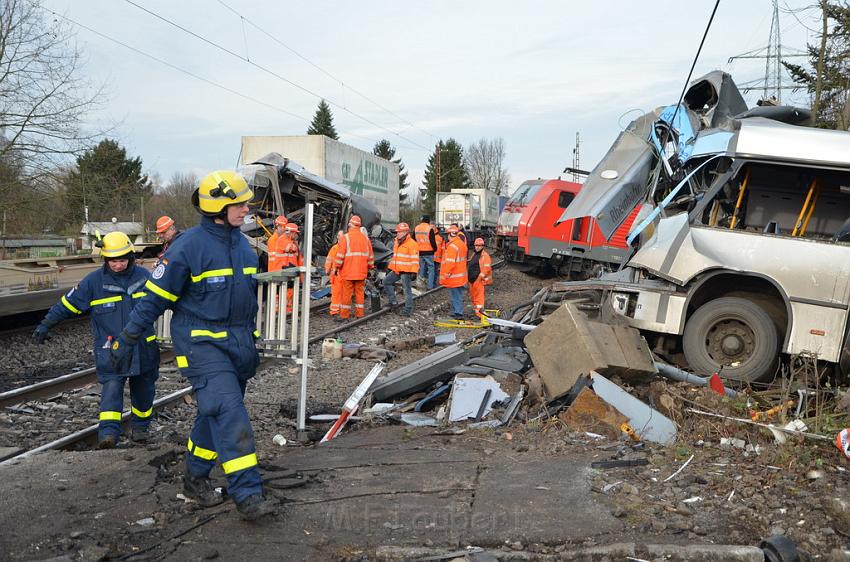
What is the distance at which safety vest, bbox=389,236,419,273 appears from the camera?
13805mm

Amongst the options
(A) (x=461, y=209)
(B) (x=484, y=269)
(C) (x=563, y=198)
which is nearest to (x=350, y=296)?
(B) (x=484, y=269)

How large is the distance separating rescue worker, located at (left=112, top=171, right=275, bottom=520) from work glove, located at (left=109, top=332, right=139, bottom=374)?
1 centimetres

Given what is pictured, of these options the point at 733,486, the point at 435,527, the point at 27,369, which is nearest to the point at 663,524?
the point at 733,486

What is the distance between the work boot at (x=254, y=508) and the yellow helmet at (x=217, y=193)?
62.7 inches

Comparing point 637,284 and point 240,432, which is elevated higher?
point 637,284

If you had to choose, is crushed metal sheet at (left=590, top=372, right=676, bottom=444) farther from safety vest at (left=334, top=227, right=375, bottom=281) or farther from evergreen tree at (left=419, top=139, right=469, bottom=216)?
evergreen tree at (left=419, top=139, right=469, bottom=216)

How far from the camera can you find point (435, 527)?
377cm

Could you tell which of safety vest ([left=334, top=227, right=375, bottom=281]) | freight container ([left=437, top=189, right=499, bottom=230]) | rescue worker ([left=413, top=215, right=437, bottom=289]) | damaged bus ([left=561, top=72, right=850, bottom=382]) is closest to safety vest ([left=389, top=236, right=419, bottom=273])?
safety vest ([left=334, top=227, right=375, bottom=281])

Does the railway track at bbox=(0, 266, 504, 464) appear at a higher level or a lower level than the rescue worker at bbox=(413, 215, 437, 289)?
lower

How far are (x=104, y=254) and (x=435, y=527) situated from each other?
3.39m

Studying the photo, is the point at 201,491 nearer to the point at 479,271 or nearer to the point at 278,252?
the point at 278,252

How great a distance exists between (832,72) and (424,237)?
498 inches

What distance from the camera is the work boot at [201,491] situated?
410 centimetres

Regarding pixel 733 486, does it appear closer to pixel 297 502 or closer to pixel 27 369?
pixel 297 502
